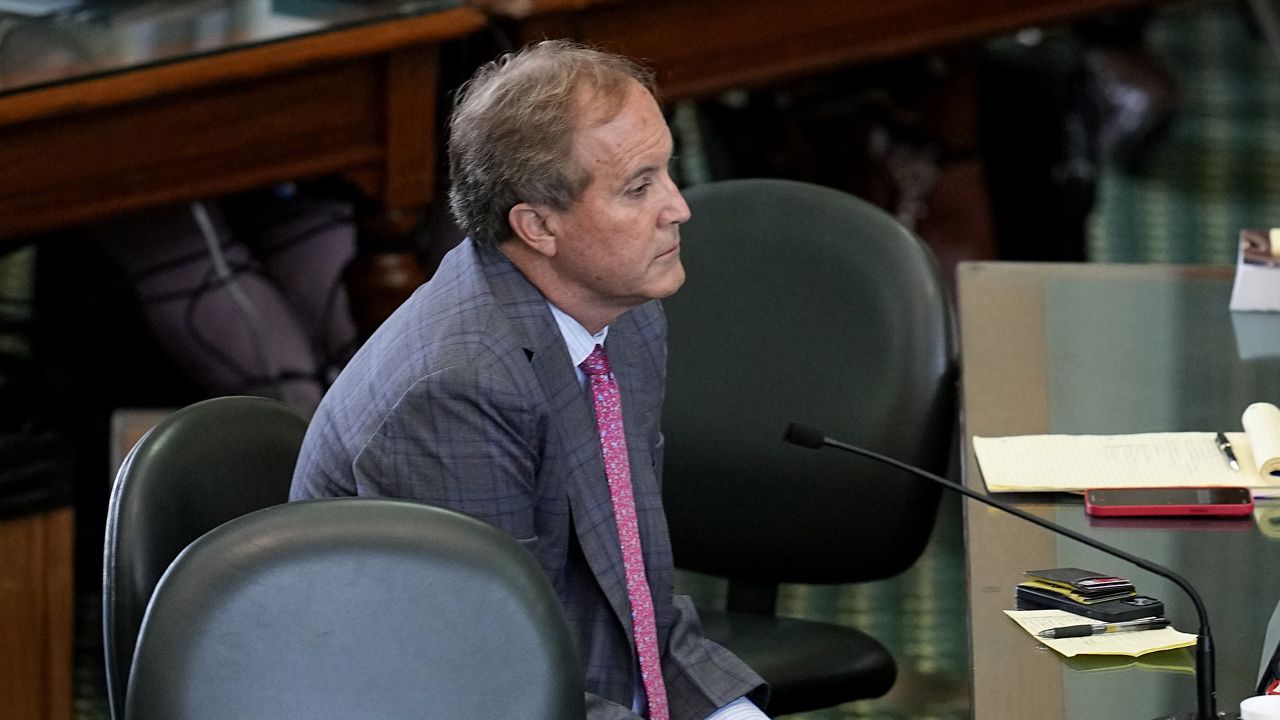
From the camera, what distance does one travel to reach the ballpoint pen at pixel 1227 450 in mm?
1741

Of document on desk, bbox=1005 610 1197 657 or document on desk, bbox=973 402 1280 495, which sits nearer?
document on desk, bbox=1005 610 1197 657

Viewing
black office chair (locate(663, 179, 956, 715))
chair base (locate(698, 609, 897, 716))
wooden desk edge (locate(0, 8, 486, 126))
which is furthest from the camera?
wooden desk edge (locate(0, 8, 486, 126))

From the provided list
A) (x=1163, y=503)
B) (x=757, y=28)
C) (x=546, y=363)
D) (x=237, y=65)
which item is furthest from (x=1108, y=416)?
(x=757, y=28)

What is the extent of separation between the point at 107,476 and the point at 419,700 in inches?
83.1

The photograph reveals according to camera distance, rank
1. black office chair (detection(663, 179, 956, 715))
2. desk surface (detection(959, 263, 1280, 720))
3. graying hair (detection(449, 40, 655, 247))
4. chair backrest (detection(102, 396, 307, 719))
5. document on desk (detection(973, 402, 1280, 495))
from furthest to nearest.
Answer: black office chair (detection(663, 179, 956, 715)) → document on desk (detection(973, 402, 1280, 495)) → graying hair (detection(449, 40, 655, 247)) → chair backrest (detection(102, 396, 307, 719)) → desk surface (detection(959, 263, 1280, 720))

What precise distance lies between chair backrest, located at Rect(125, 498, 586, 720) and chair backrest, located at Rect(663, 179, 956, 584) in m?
0.85

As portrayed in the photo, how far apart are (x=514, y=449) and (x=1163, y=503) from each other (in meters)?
0.57

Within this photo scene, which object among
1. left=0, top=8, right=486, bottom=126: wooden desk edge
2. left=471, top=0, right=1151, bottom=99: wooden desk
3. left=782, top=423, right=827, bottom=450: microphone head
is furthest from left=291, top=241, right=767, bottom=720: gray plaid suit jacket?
left=471, top=0, right=1151, bottom=99: wooden desk

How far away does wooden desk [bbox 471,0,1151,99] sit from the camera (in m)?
2.90

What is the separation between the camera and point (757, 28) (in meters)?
3.14

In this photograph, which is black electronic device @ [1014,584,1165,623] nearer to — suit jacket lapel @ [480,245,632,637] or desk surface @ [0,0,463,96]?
suit jacket lapel @ [480,245,632,637]

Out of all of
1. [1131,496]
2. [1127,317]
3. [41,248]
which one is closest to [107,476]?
[41,248]

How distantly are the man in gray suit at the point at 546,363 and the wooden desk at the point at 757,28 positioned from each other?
4.04 feet

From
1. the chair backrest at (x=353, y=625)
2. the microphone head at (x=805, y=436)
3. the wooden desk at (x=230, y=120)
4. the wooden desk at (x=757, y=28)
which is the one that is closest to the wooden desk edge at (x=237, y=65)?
the wooden desk at (x=230, y=120)
